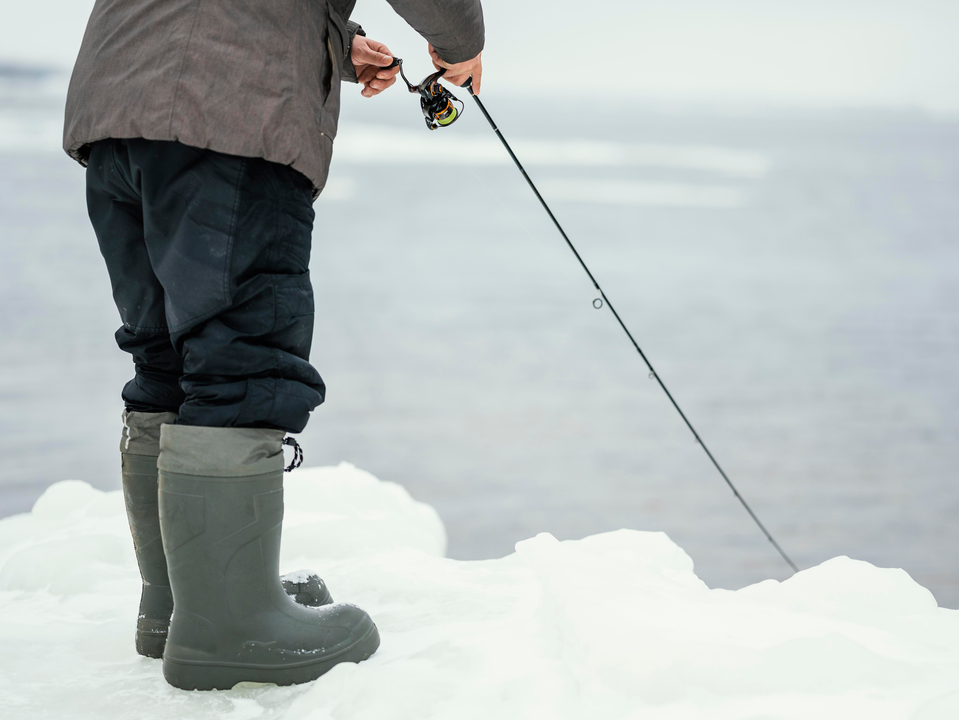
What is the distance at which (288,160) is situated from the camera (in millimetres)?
842

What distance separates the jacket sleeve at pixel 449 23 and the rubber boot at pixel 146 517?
0.55 meters

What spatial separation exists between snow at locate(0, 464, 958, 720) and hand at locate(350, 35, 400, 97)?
0.63 meters

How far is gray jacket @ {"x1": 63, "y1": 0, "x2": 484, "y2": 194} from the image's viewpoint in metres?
0.82

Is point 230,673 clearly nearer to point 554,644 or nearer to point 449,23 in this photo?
point 554,644

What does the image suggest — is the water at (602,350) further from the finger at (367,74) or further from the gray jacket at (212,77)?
the gray jacket at (212,77)

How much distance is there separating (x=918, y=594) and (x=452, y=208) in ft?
17.9

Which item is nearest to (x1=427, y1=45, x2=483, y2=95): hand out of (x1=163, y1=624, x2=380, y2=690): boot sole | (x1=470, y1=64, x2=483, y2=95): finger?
(x1=470, y1=64, x2=483, y2=95): finger

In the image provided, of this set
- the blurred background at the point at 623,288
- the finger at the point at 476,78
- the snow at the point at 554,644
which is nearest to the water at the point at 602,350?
the blurred background at the point at 623,288

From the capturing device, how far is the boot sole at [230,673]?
0.87 metres

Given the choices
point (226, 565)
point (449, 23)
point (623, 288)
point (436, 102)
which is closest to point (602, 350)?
point (623, 288)

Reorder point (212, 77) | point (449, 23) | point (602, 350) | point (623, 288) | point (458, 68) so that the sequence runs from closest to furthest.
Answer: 1. point (212, 77)
2. point (449, 23)
3. point (458, 68)
4. point (602, 350)
5. point (623, 288)

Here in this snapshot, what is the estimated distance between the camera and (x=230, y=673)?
869mm

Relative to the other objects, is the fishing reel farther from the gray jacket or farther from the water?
the water

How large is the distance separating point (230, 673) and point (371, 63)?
747mm
